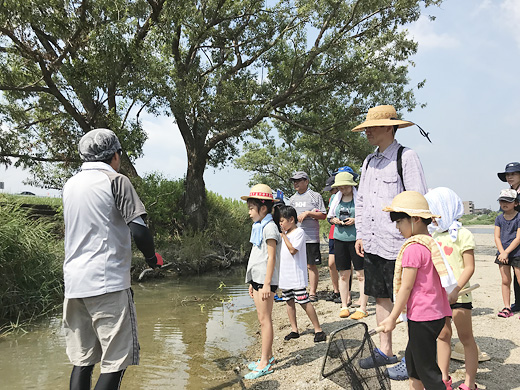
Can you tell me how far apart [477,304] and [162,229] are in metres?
11.7

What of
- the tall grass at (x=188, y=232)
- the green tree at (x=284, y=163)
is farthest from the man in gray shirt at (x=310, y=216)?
the green tree at (x=284, y=163)

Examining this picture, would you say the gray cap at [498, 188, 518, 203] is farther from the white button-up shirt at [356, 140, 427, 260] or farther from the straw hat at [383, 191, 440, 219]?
the straw hat at [383, 191, 440, 219]

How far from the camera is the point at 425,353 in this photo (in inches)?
107

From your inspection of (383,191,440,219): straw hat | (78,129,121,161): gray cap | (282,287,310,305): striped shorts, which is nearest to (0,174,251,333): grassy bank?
(282,287,310,305): striped shorts

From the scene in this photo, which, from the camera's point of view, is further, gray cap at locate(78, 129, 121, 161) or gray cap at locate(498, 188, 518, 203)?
gray cap at locate(498, 188, 518, 203)

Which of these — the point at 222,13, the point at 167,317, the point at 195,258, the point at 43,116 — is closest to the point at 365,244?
the point at 167,317

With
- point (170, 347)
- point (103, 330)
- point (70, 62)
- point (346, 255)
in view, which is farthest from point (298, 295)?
point (70, 62)

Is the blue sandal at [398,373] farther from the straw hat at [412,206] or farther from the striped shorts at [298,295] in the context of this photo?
the straw hat at [412,206]

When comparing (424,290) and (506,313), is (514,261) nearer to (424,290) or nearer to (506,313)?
(506,313)

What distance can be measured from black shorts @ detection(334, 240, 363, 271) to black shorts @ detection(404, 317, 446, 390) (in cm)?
318

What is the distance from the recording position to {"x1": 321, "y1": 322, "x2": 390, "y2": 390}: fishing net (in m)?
2.62

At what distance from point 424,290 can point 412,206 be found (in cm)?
58

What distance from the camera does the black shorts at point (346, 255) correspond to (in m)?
6.03

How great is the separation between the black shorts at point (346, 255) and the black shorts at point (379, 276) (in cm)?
219
